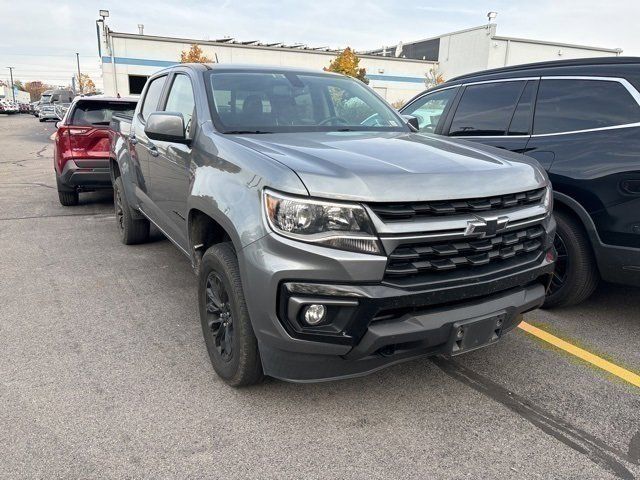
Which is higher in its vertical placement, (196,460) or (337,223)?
(337,223)

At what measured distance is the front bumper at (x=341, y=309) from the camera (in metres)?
2.22

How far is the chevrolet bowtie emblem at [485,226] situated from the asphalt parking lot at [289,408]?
1001 mm

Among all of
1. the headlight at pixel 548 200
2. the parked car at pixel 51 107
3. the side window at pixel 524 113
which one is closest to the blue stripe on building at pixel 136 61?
the parked car at pixel 51 107

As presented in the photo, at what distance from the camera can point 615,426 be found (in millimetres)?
2648

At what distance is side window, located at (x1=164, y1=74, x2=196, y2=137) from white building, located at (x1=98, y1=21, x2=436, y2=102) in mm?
24377

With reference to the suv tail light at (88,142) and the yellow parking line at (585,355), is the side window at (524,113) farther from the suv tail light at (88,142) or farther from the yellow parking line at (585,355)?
the suv tail light at (88,142)

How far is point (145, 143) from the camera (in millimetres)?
4488

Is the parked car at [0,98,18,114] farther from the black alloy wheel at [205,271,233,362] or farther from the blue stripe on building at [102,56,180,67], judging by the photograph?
the black alloy wheel at [205,271,233,362]

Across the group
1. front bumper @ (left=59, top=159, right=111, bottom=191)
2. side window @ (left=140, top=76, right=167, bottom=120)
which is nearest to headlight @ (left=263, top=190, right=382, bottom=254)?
side window @ (left=140, top=76, right=167, bottom=120)

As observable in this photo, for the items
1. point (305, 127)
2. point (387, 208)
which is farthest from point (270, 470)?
point (305, 127)

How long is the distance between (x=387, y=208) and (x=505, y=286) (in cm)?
81

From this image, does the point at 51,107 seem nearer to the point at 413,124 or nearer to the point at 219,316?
the point at 413,124

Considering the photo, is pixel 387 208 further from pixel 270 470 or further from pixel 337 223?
Answer: pixel 270 470

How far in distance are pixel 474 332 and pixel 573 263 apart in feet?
5.84
